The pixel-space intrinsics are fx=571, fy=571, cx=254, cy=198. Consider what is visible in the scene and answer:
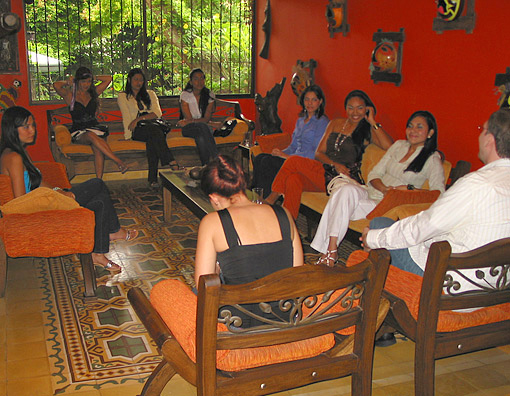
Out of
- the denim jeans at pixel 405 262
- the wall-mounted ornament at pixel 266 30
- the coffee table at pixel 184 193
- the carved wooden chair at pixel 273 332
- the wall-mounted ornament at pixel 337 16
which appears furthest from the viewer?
the wall-mounted ornament at pixel 266 30

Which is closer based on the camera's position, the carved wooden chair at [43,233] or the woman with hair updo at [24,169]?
the carved wooden chair at [43,233]

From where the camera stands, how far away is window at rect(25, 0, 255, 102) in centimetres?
716

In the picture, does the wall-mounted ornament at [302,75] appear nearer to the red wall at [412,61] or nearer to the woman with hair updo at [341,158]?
the red wall at [412,61]

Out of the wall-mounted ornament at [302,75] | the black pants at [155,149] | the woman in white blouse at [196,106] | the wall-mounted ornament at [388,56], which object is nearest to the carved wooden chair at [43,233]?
the black pants at [155,149]

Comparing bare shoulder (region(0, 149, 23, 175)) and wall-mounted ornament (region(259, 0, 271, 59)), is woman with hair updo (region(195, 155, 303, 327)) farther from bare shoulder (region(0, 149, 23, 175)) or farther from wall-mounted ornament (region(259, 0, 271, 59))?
wall-mounted ornament (region(259, 0, 271, 59))

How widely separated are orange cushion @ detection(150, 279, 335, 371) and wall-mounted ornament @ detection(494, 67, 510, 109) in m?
2.52

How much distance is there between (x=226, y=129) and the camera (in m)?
6.71

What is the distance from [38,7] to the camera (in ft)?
23.0

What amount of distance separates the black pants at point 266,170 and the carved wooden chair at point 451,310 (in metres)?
2.98

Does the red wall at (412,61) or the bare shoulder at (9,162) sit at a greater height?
the red wall at (412,61)

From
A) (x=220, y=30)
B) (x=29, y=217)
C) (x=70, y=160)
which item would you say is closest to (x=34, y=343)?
(x=29, y=217)

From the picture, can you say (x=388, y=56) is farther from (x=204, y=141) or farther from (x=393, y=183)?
(x=204, y=141)

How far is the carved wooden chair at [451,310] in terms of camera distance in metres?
2.04

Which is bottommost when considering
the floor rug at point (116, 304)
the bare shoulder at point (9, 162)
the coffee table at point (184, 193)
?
the floor rug at point (116, 304)
